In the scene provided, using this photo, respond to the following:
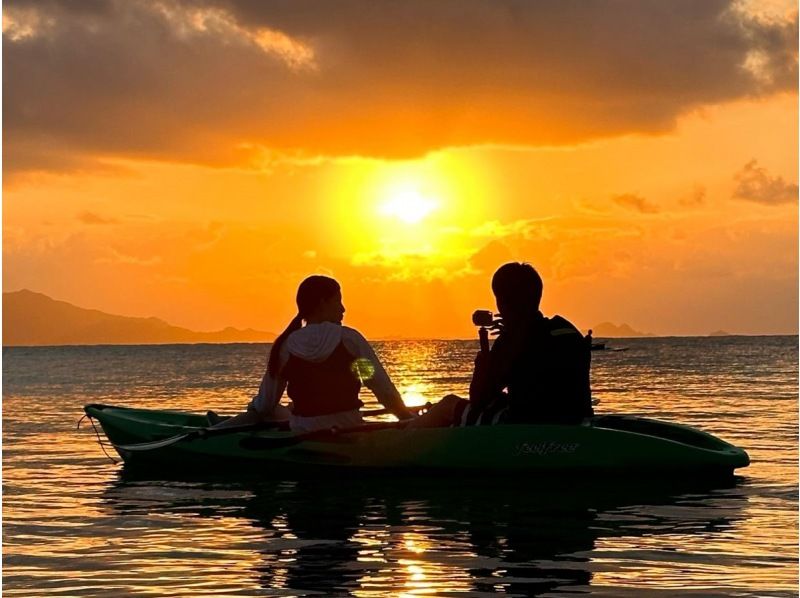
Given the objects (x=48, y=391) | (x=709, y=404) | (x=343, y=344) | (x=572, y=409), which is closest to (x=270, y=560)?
(x=343, y=344)

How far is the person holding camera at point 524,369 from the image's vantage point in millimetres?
11375

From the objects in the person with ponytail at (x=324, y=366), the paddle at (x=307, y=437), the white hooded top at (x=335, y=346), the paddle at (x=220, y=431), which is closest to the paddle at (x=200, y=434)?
the paddle at (x=220, y=431)

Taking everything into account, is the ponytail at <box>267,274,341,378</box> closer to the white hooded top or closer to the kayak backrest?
the white hooded top

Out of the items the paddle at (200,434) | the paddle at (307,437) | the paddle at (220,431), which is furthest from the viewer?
the paddle at (200,434)

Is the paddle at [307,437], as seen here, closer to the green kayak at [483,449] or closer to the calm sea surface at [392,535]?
the green kayak at [483,449]

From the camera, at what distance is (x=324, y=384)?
42.2ft

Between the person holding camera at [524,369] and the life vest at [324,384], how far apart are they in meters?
0.97

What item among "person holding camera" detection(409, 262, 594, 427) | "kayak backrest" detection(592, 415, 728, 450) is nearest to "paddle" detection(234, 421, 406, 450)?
"person holding camera" detection(409, 262, 594, 427)

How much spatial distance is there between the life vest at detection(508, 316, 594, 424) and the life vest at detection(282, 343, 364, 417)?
5.83ft

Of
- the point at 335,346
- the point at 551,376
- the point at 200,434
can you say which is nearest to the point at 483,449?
the point at 551,376

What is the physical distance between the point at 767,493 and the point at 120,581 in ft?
24.2

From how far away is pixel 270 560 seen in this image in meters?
9.09

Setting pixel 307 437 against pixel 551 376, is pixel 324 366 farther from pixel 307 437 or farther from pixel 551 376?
pixel 551 376

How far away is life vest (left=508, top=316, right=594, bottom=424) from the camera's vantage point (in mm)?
11641
